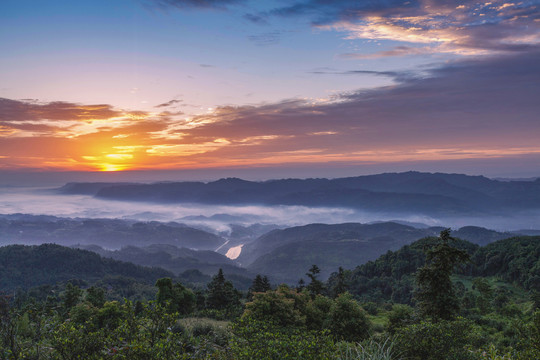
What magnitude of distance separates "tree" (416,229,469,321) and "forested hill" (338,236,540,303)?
51472 millimetres

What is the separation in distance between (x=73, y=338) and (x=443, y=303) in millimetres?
24976

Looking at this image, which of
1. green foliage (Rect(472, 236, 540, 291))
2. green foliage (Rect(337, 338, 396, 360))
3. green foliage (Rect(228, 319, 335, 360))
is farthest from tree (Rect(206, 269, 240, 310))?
green foliage (Rect(472, 236, 540, 291))

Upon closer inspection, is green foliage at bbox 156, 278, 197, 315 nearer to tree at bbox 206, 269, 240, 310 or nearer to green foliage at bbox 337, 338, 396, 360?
tree at bbox 206, 269, 240, 310

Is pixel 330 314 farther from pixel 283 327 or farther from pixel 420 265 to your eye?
pixel 420 265

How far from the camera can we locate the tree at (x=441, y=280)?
2617 centimetres

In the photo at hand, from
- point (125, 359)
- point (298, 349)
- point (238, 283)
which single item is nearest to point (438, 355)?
point (298, 349)

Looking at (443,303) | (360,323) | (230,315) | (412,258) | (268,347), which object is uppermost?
(268,347)

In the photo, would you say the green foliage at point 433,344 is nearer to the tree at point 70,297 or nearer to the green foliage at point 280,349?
the green foliage at point 280,349

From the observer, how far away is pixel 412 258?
114812 millimetres

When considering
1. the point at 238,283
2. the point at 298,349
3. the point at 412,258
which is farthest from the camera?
the point at 238,283

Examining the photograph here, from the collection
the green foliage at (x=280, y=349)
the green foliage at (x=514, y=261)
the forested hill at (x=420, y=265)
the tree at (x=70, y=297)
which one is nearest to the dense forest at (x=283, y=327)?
the green foliage at (x=280, y=349)

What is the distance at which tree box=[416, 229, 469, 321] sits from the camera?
26172mm

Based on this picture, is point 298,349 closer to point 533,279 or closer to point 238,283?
point 533,279

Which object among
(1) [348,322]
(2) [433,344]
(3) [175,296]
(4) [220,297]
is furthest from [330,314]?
(4) [220,297]
